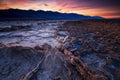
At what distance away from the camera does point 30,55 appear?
5613mm

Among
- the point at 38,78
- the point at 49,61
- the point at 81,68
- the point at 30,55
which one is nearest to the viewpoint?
the point at 38,78

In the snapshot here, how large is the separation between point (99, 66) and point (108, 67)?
10.1 inches

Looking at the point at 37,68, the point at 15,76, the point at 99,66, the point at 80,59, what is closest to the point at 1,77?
the point at 15,76

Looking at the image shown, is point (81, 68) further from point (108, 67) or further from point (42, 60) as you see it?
point (42, 60)

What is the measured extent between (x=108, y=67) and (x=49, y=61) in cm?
180

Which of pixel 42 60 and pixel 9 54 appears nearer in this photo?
pixel 42 60

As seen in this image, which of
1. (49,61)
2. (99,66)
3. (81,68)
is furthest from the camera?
(49,61)

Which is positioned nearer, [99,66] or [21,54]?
[99,66]

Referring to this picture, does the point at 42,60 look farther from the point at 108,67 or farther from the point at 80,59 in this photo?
the point at 108,67

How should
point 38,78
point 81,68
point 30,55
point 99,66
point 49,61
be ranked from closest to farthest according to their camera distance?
point 38,78, point 81,68, point 99,66, point 49,61, point 30,55

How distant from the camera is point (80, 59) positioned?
206 inches

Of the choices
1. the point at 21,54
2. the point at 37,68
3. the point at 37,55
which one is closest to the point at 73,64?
the point at 37,68

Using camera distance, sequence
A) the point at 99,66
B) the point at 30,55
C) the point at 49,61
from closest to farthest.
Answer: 1. the point at 99,66
2. the point at 49,61
3. the point at 30,55

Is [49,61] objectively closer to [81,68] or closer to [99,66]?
[81,68]
